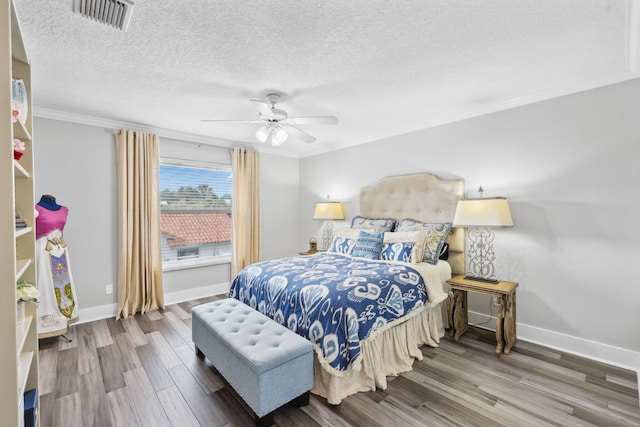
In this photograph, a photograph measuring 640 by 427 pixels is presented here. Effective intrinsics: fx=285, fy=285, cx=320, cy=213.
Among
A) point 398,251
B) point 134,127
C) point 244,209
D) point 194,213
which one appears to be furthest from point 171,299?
point 398,251

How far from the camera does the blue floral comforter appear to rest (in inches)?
79.0

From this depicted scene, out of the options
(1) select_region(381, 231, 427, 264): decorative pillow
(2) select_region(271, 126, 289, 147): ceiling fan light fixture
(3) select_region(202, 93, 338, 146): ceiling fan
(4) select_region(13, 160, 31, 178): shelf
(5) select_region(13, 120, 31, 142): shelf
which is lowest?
(1) select_region(381, 231, 427, 264): decorative pillow

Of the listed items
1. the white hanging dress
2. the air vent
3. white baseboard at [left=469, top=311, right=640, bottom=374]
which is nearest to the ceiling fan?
the air vent

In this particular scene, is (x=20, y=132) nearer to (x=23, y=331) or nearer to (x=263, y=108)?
(x=23, y=331)

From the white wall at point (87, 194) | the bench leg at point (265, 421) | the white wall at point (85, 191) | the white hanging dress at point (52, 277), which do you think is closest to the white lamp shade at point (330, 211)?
the white wall at point (87, 194)

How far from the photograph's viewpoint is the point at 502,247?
306cm

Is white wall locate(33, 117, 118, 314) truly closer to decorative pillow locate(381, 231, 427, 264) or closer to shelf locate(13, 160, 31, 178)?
shelf locate(13, 160, 31, 178)

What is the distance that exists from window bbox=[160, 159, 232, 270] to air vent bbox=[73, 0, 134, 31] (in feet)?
Answer: 8.63

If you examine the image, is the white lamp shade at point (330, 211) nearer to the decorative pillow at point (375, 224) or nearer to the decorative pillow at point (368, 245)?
the decorative pillow at point (375, 224)

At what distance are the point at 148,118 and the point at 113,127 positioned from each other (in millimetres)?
531

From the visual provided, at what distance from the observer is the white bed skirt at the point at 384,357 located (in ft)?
6.78

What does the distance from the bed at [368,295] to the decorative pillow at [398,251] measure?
0.4 inches

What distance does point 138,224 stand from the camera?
3.73 metres

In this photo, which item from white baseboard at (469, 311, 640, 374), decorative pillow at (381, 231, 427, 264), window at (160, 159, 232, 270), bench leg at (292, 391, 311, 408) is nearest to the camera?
bench leg at (292, 391, 311, 408)
